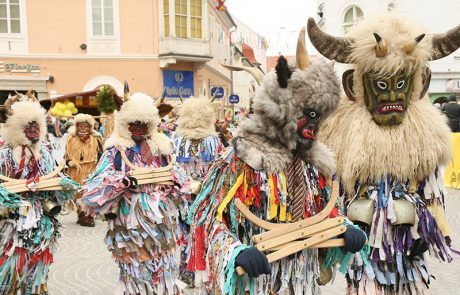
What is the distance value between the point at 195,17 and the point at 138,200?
21.4 meters

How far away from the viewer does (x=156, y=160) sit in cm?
540

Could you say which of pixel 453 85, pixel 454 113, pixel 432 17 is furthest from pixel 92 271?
pixel 432 17

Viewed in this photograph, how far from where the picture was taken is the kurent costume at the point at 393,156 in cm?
378

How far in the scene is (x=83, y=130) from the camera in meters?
10.8

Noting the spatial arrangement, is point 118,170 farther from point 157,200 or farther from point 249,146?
point 249,146

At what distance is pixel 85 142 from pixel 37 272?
5.54 metres

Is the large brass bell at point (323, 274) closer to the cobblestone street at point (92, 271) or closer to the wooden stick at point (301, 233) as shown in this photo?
the wooden stick at point (301, 233)

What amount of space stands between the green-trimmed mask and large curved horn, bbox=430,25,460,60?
27 centimetres

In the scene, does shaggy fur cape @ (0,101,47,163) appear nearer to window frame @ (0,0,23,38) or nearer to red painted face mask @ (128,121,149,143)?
red painted face mask @ (128,121,149,143)

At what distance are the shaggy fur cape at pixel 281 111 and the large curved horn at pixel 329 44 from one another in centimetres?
88

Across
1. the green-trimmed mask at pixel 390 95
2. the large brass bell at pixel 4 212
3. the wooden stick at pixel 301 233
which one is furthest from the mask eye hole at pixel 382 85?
the large brass bell at pixel 4 212

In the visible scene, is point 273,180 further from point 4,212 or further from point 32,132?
point 32,132

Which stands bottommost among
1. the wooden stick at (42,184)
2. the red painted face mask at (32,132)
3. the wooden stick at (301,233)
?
the wooden stick at (42,184)

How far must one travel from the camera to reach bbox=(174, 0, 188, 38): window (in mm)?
24750
